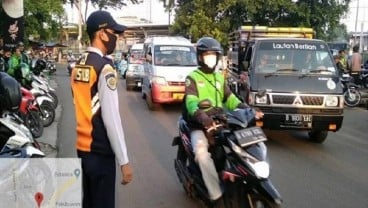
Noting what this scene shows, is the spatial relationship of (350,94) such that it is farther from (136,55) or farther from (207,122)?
(207,122)

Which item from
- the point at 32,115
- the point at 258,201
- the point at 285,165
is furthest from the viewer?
the point at 32,115

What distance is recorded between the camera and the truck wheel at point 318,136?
9.09 m

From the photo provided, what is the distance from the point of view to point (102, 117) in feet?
11.0

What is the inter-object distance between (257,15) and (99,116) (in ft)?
102

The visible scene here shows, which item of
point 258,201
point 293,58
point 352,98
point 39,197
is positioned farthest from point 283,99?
point 352,98

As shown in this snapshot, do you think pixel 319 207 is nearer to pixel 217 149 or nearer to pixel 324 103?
pixel 217 149

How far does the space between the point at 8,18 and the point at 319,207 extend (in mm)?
11973

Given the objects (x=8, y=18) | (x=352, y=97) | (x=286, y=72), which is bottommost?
(x=352, y=97)

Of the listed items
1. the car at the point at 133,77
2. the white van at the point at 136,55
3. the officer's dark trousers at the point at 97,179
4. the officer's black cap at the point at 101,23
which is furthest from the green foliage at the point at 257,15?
the officer's dark trousers at the point at 97,179

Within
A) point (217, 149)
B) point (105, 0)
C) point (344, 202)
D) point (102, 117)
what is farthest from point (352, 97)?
point (105, 0)

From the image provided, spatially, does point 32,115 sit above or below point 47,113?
above

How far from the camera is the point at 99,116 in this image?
3.40 metres

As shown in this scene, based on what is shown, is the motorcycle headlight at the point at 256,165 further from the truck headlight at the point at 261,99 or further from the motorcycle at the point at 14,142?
the truck headlight at the point at 261,99

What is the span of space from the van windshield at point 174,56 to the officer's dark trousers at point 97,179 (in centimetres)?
1060
